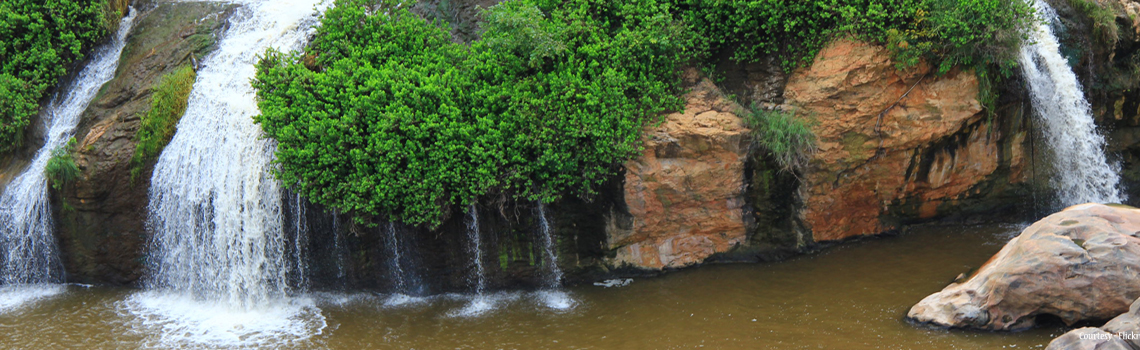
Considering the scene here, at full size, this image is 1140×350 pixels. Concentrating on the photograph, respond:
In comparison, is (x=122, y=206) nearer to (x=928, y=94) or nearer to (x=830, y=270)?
(x=830, y=270)

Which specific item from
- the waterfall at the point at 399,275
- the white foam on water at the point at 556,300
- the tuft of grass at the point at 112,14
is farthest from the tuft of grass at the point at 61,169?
the white foam on water at the point at 556,300

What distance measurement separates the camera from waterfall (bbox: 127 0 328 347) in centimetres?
857

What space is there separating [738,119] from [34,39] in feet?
34.2

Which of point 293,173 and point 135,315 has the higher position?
point 293,173

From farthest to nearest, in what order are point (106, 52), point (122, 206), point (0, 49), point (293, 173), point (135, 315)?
1. point (106, 52)
2. point (0, 49)
3. point (122, 206)
4. point (135, 315)
5. point (293, 173)

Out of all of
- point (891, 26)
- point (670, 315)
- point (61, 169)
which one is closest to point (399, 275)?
point (670, 315)

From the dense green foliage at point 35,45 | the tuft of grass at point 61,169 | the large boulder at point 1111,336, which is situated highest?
the dense green foliage at point 35,45

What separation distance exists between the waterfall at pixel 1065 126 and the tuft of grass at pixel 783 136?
300 cm

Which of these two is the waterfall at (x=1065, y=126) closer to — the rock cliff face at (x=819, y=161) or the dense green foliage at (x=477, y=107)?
the rock cliff face at (x=819, y=161)

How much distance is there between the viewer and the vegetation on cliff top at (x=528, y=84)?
814cm

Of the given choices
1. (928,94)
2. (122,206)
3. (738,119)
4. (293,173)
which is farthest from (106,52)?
(928,94)

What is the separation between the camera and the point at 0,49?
1068 cm

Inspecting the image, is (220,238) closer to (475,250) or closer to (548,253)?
(475,250)

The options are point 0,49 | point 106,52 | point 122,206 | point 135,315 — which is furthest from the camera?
point 106,52
